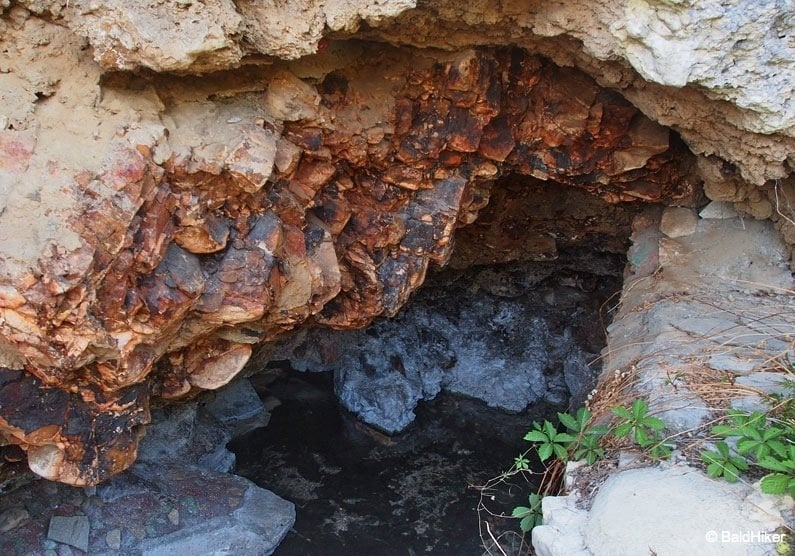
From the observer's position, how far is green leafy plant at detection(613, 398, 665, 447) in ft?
7.30

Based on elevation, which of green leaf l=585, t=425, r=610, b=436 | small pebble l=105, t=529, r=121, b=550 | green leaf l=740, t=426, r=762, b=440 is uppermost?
green leaf l=740, t=426, r=762, b=440

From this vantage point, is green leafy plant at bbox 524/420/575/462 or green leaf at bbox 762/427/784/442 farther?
green leafy plant at bbox 524/420/575/462

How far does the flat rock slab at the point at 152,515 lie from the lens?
355 centimetres

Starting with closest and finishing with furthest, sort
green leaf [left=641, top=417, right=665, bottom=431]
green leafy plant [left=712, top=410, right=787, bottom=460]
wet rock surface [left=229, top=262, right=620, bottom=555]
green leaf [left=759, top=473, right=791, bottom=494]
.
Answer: green leaf [left=759, top=473, right=791, bottom=494]
green leafy plant [left=712, top=410, right=787, bottom=460]
green leaf [left=641, top=417, right=665, bottom=431]
wet rock surface [left=229, top=262, right=620, bottom=555]

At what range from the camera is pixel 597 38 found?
8.39ft

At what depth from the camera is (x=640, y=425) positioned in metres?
2.27

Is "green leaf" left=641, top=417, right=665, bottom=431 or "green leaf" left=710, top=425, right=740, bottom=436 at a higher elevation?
"green leaf" left=710, top=425, right=740, bottom=436

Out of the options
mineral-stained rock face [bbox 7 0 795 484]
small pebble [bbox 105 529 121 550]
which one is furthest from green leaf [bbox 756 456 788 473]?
small pebble [bbox 105 529 121 550]

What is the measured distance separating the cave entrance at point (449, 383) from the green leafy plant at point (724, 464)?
225 centimetres

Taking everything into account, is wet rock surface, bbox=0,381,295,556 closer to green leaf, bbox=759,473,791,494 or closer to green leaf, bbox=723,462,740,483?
green leaf, bbox=723,462,740,483

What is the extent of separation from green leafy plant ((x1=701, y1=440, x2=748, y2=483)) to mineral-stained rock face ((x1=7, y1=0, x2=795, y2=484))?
1.25 metres

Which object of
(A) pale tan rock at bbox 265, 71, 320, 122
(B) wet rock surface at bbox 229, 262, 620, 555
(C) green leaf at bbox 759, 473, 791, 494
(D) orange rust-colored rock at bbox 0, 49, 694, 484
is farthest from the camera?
(B) wet rock surface at bbox 229, 262, 620, 555

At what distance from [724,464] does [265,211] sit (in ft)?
6.51

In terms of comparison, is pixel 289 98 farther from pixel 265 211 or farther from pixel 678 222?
pixel 678 222
